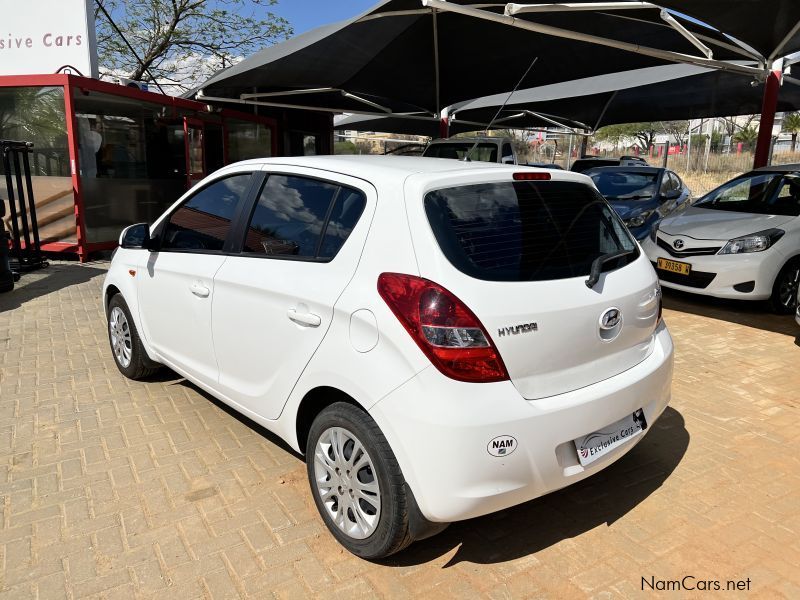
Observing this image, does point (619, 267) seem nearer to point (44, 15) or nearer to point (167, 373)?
point (167, 373)

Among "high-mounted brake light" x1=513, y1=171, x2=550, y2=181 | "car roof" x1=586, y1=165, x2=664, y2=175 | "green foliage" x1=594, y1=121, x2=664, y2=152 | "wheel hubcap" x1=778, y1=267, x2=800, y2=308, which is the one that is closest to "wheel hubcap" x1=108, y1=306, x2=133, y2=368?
"high-mounted brake light" x1=513, y1=171, x2=550, y2=181

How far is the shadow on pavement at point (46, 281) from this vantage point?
23.5 feet

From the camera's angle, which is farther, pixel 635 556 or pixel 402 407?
pixel 635 556

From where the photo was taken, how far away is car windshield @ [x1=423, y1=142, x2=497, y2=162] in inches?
400

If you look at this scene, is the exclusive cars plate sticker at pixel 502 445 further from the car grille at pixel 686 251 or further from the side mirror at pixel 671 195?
the side mirror at pixel 671 195

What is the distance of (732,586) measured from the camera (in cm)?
234

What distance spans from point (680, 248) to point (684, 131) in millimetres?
54596

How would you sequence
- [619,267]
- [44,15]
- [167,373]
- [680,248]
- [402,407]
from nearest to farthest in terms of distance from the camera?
[402,407], [619,267], [167,373], [680,248], [44,15]

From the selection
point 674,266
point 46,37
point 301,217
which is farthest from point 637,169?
point 46,37

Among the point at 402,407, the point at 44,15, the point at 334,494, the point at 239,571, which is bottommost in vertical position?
the point at 239,571

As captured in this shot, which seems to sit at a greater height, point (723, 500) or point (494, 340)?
point (494, 340)

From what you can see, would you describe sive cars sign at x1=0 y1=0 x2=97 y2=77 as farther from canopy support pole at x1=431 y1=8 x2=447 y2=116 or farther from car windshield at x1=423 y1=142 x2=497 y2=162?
car windshield at x1=423 y1=142 x2=497 y2=162

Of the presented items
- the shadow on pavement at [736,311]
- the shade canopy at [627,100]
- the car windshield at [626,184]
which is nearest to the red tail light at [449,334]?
the shadow on pavement at [736,311]

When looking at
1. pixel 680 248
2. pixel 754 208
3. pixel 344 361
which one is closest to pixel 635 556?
pixel 344 361
